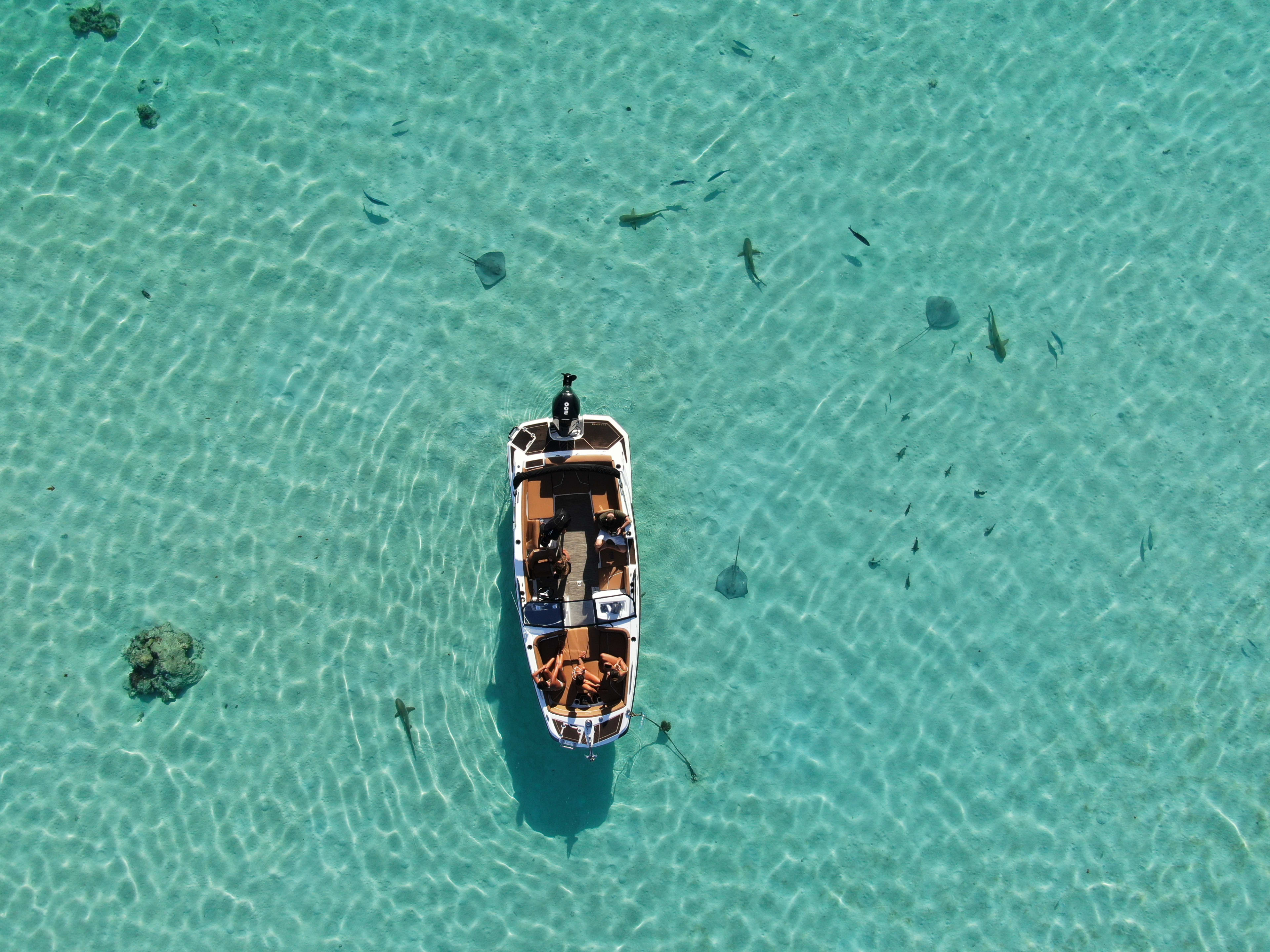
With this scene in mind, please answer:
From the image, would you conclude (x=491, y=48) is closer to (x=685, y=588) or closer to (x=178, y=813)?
(x=685, y=588)

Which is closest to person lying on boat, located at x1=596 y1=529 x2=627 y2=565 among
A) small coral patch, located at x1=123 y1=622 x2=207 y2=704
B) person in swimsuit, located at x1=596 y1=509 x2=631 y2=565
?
person in swimsuit, located at x1=596 y1=509 x2=631 y2=565

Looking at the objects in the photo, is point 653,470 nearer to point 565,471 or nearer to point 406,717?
point 565,471

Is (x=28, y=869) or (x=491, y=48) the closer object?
(x=28, y=869)

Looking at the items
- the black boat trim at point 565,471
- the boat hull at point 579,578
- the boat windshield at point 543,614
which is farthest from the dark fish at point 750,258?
the boat windshield at point 543,614

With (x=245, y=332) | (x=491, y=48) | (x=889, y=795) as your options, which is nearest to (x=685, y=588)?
(x=889, y=795)

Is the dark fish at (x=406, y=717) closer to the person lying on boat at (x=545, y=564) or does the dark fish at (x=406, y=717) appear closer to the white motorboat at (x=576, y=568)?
the white motorboat at (x=576, y=568)

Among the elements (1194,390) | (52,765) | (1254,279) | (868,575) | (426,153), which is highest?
(1254,279)

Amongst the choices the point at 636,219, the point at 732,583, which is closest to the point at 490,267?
the point at 636,219
